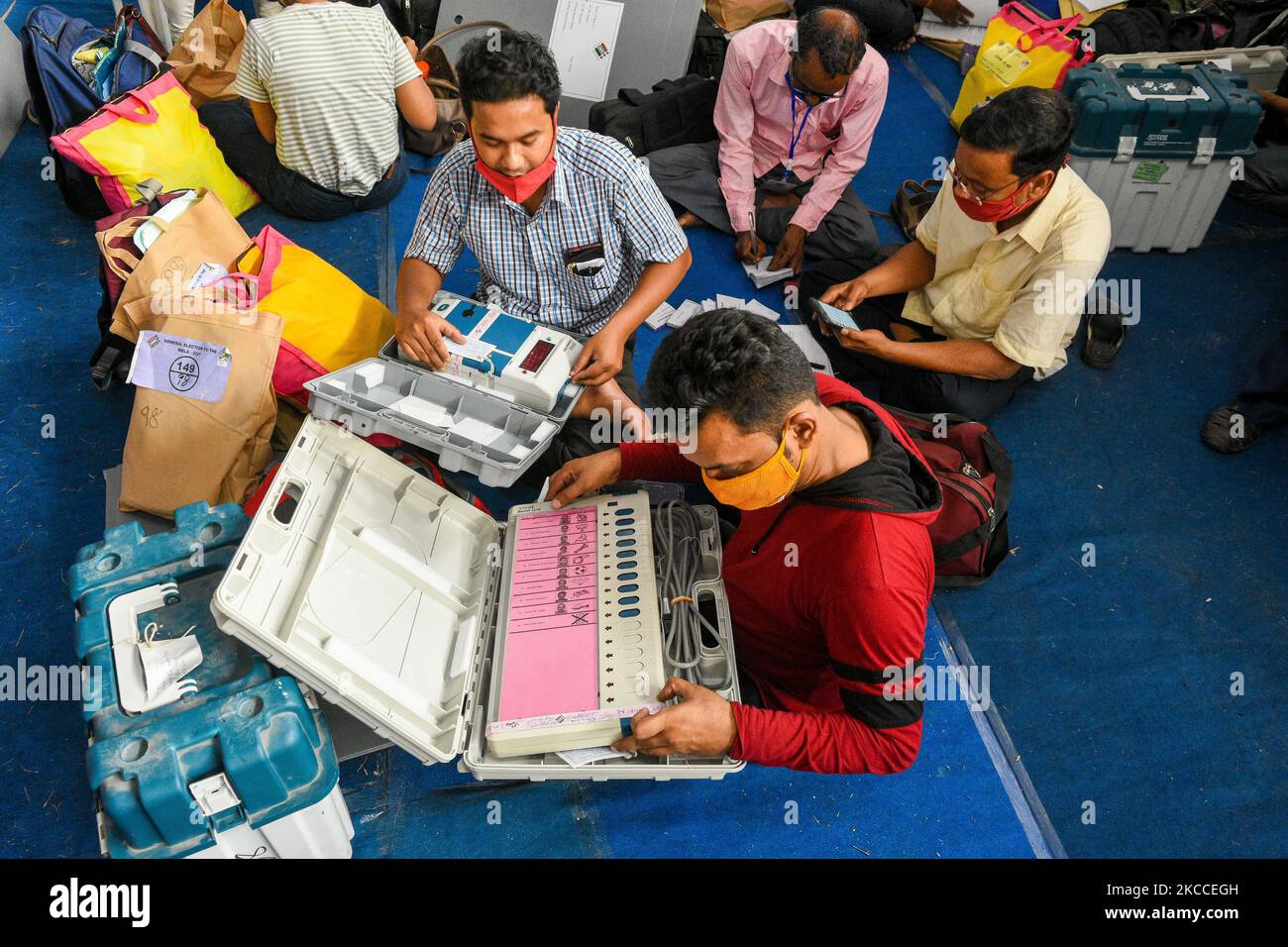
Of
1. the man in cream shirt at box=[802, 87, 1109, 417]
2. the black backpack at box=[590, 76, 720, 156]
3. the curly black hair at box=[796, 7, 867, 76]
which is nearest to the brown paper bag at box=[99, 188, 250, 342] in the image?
the black backpack at box=[590, 76, 720, 156]

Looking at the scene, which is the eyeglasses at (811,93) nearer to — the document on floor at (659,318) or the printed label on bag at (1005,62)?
the document on floor at (659,318)

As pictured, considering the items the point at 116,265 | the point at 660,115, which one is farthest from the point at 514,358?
the point at 660,115

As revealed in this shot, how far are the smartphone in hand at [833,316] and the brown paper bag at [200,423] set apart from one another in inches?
68.0

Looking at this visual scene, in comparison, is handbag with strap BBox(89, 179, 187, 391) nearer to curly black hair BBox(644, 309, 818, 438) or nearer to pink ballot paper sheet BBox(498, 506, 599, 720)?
pink ballot paper sheet BBox(498, 506, 599, 720)

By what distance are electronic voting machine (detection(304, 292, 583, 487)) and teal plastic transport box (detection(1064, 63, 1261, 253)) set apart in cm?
245

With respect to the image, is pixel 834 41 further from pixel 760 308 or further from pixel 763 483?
pixel 763 483

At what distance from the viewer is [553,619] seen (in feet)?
6.85

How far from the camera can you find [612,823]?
240 centimetres

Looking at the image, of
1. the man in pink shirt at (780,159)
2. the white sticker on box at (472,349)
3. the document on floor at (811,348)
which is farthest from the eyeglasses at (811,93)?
the white sticker on box at (472,349)

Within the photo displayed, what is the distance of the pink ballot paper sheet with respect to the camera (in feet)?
6.40

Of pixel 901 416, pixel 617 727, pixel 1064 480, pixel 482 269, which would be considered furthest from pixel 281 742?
pixel 1064 480

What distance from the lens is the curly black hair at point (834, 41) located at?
10.9 feet
